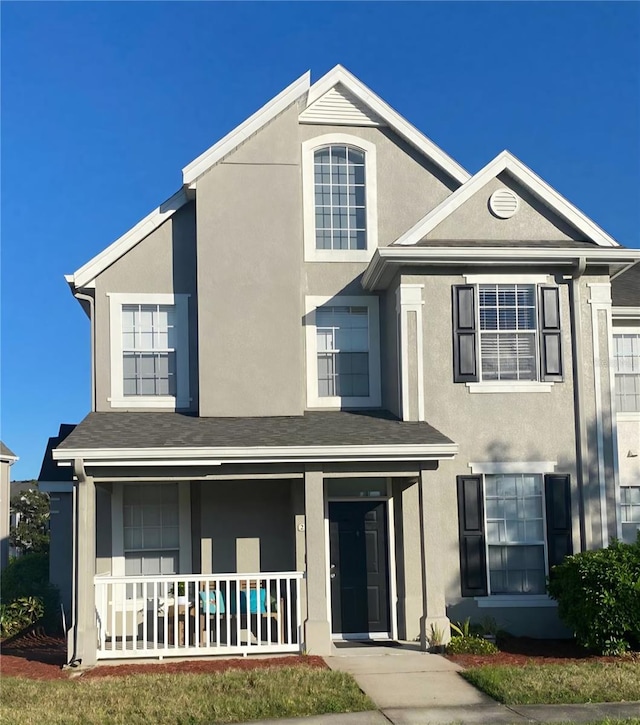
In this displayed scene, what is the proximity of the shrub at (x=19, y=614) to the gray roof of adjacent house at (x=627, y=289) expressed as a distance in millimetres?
11595

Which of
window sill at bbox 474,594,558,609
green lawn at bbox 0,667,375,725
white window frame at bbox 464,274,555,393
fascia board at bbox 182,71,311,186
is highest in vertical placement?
fascia board at bbox 182,71,311,186

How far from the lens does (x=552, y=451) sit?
Result: 14336 mm

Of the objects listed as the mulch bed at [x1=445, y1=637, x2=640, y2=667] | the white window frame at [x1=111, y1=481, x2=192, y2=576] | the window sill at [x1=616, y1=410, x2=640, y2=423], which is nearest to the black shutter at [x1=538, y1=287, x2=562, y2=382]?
the window sill at [x1=616, y1=410, x2=640, y2=423]

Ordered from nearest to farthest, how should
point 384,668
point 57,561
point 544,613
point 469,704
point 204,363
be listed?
point 469,704
point 384,668
point 544,613
point 204,363
point 57,561

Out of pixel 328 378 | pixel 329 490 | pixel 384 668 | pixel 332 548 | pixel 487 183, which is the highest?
pixel 487 183

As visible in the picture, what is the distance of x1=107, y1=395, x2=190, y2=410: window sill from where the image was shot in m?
15.1

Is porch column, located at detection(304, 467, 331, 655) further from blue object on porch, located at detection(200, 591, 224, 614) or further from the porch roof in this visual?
blue object on porch, located at detection(200, 591, 224, 614)

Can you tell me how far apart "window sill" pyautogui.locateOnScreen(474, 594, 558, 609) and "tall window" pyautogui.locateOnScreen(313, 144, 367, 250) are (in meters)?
6.24


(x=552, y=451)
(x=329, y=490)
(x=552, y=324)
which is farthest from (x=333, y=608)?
(x=552, y=324)

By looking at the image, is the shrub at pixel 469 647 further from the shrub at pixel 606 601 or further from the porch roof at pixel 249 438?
the porch roof at pixel 249 438

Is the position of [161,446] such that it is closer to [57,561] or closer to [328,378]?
[328,378]

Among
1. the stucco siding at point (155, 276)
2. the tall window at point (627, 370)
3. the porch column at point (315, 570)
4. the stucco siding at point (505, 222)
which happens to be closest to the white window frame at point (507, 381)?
the stucco siding at point (505, 222)

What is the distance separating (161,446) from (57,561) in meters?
5.98

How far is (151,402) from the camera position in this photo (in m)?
15.2
